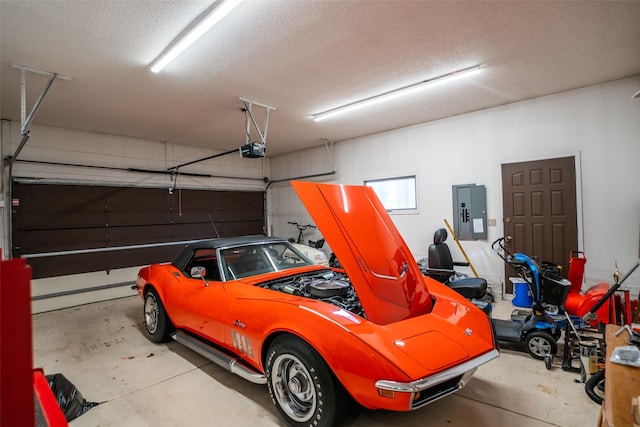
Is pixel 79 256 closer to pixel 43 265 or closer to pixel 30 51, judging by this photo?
pixel 43 265

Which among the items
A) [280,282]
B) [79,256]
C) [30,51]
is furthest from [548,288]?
[79,256]

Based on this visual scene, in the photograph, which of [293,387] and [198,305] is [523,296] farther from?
[198,305]

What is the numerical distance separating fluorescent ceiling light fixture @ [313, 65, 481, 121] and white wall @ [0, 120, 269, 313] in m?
3.79

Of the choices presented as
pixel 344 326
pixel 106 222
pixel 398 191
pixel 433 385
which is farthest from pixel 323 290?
pixel 106 222

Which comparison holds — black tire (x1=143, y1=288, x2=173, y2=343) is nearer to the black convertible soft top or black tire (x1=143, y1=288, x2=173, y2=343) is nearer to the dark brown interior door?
the black convertible soft top

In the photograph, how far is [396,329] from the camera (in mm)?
1845

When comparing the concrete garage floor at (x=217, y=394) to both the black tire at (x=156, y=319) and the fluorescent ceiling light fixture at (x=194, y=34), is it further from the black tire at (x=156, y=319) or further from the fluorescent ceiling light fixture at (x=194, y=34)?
the fluorescent ceiling light fixture at (x=194, y=34)

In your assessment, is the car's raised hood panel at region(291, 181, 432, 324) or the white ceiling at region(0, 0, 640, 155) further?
the white ceiling at region(0, 0, 640, 155)

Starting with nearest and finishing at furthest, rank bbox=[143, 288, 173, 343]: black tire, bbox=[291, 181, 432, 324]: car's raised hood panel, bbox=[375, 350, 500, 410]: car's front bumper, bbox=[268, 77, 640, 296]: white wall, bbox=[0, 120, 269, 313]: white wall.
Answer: bbox=[375, 350, 500, 410]: car's front bumper < bbox=[291, 181, 432, 324]: car's raised hood panel < bbox=[143, 288, 173, 343]: black tire < bbox=[268, 77, 640, 296]: white wall < bbox=[0, 120, 269, 313]: white wall

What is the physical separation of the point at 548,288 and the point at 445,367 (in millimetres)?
2063

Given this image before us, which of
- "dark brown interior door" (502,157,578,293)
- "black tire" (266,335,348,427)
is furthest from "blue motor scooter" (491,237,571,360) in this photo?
"black tire" (266,335,348,427)

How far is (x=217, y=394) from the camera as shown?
2482 millimetres

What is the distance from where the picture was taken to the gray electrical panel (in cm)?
520

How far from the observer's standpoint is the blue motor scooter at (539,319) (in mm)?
2902
